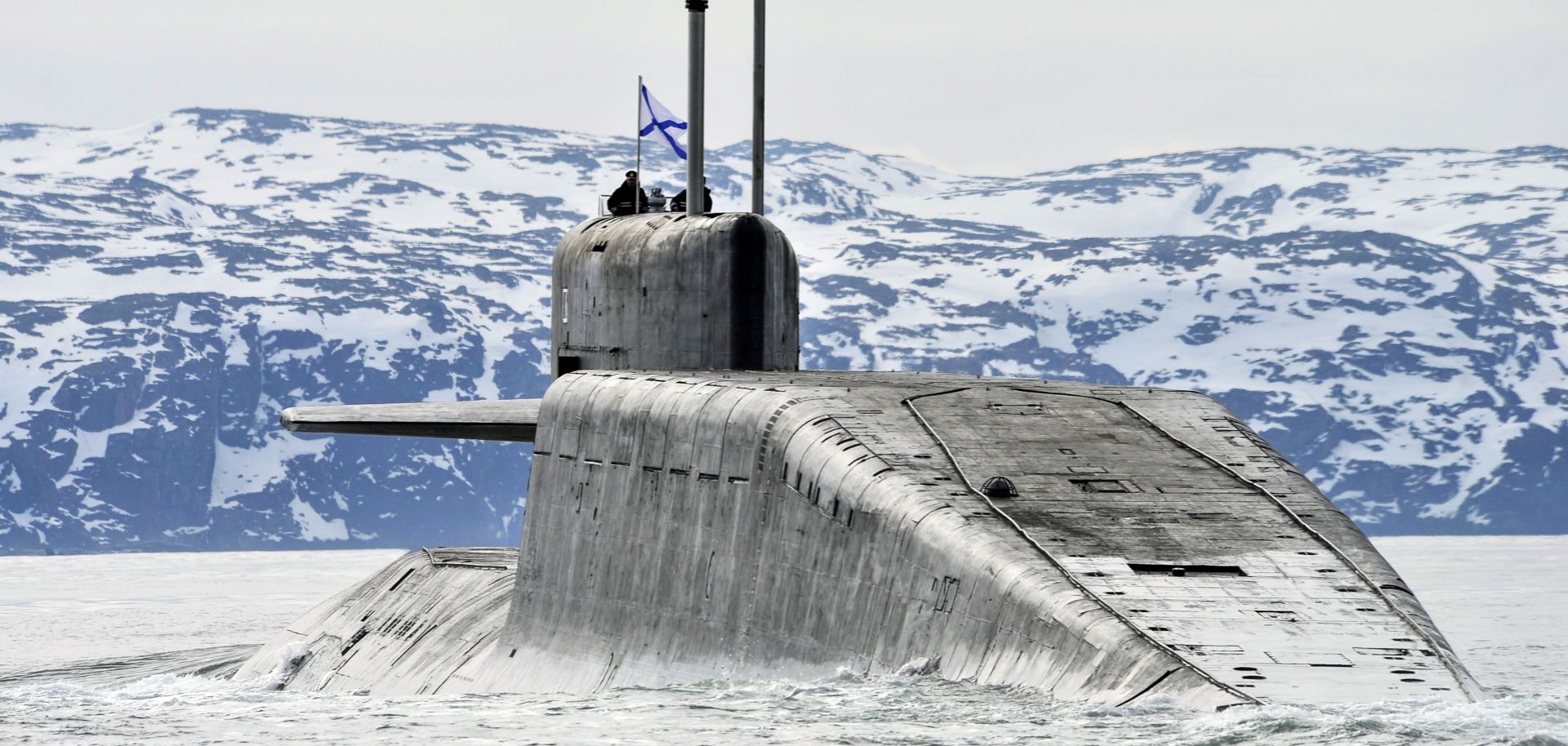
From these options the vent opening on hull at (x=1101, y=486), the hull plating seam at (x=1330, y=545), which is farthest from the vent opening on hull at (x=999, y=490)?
the hull plating seam at (x=1330, y=545)

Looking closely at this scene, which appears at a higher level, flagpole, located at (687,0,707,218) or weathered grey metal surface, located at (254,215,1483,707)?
flagpole, located at (687,0,707,218)

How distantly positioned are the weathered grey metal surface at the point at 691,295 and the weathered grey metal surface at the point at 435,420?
1.11 m

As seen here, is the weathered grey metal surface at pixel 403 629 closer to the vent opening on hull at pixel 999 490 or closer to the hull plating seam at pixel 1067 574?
the hull plating seam at pixel 1067 574

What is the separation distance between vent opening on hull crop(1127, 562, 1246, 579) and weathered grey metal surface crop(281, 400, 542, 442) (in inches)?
391

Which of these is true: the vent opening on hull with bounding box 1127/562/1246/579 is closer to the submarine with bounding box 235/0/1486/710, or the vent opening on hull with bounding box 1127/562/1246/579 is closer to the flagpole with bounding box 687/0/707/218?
the submarine with bounding box 235/0/1486/710

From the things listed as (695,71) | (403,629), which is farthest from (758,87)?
(403,629)

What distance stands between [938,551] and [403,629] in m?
12.6

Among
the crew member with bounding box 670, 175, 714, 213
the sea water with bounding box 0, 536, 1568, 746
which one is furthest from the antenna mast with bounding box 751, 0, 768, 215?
the sea water with bounding box 0, 536, 1568, 746

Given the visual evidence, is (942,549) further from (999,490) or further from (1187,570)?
(1187,570)

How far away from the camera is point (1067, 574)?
14.2 metres

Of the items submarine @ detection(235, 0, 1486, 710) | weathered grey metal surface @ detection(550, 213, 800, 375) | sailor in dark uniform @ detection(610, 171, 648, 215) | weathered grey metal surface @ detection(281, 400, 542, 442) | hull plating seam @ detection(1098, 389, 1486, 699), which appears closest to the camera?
hull plating seam @ detection(1098, 389, 1486, 699)

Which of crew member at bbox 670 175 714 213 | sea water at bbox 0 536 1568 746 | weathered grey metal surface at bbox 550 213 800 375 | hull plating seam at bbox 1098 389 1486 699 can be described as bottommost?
sea water at bbox 0 536 1568 746

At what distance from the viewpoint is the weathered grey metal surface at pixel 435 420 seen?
23.5 m

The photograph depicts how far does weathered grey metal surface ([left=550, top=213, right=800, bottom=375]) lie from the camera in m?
22.1
